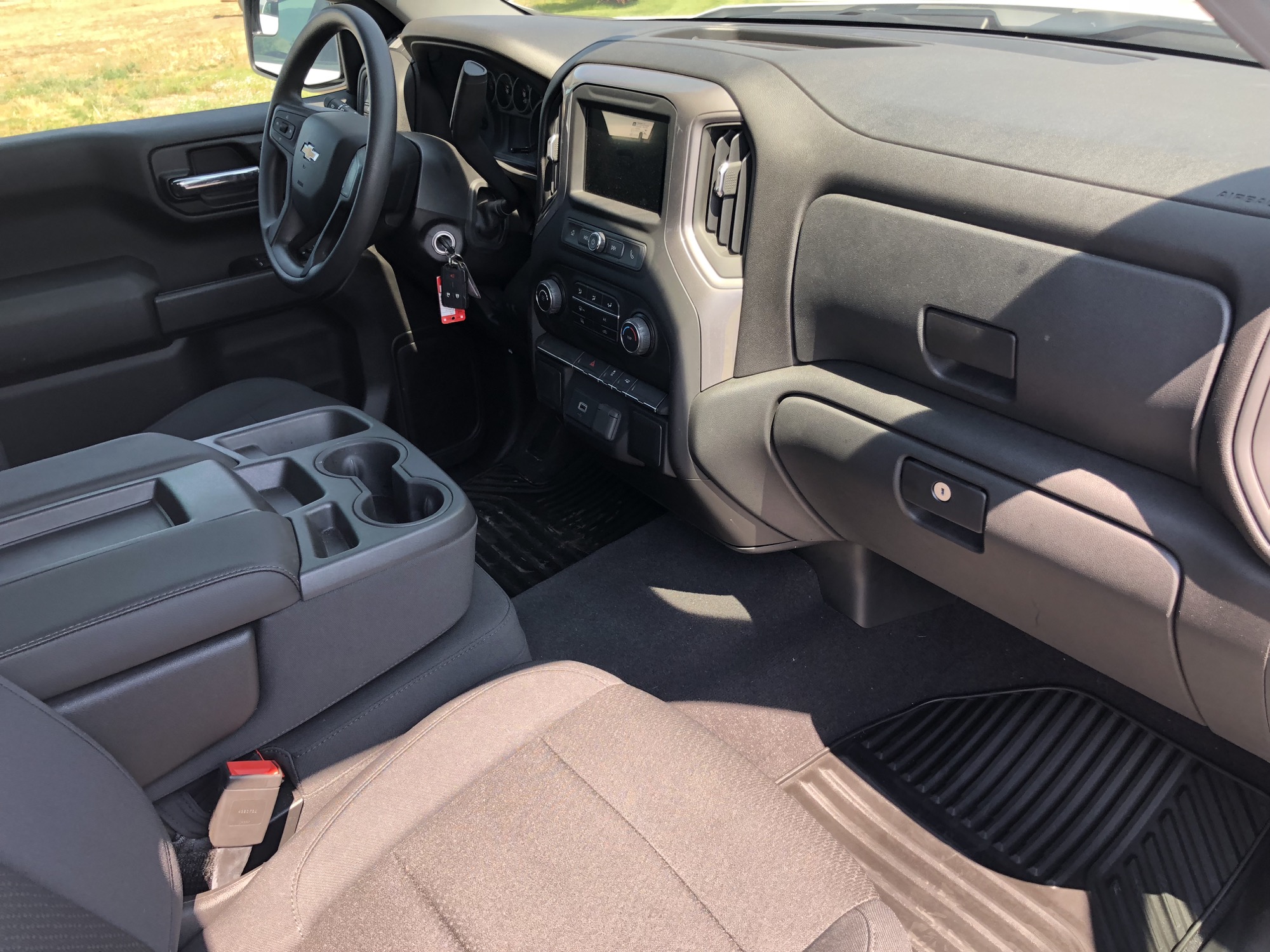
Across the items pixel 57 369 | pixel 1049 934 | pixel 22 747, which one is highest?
pixel 22 747

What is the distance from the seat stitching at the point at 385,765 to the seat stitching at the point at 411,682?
0.14 m

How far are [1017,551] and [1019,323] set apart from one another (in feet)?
0.91

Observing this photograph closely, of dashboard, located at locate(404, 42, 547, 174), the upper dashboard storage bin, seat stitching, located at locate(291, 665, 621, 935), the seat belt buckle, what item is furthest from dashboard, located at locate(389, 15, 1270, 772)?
the seat belt buckle

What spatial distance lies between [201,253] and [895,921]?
195 cm

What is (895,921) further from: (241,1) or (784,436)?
(241,1)

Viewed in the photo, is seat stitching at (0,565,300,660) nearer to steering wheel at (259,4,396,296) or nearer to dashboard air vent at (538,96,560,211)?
steering wheel at (259,4,396,296)

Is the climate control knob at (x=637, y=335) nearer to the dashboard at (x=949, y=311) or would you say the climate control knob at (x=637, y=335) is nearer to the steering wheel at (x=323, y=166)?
the dashboard at (x=949, y=311)

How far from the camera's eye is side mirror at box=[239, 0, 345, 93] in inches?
98.3

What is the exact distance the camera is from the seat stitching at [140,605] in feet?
3.23

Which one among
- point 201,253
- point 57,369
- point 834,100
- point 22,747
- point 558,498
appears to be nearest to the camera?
point 22,747

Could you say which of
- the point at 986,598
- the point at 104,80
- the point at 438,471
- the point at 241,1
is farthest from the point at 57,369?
the point at 104,80

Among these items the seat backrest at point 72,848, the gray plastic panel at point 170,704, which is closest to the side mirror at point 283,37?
the gray plastic panel at point 170,704

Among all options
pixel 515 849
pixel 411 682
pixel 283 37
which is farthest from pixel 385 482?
pixel 283 37

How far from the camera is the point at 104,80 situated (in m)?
4.55
